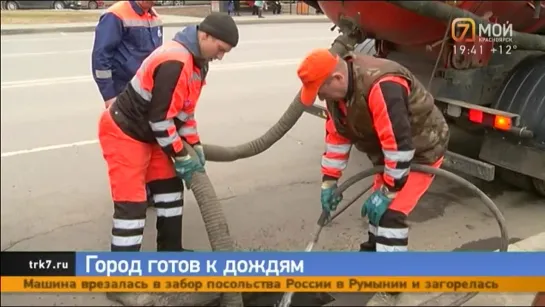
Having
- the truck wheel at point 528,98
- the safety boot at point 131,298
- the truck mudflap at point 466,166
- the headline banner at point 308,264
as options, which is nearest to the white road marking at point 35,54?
the headline banner at point 308,264

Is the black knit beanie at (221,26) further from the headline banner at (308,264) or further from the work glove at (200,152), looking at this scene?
the headline banner at (308,264)

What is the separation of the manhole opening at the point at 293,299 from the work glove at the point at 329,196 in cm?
30

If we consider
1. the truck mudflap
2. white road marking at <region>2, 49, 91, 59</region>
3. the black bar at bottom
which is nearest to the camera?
white road marking at <region>2, 49, 91, 59</region>

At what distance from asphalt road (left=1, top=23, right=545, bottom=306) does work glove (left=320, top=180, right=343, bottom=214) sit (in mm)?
148

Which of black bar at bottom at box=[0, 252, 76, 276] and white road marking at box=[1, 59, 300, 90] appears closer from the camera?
black bar at bottom at box=[0, 252, 76, 276]

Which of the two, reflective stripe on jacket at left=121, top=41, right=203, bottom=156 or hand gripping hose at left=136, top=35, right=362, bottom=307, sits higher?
reflective stripe on jacket at left=121, top=41, right=203, bottom=156

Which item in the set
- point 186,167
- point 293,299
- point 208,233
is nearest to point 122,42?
point 186,167

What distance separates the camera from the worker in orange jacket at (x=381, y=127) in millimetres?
1822

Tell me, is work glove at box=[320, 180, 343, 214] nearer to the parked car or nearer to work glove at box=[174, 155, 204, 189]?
work glove at box=[174, 155, 204, 189]

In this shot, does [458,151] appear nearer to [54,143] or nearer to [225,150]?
[225,150]

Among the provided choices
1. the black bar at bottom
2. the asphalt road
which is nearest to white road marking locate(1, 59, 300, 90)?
the asphalt road

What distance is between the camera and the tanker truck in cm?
172

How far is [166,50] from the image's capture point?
74.6 inches

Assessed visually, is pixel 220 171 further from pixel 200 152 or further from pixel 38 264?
pixel 38 264
